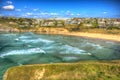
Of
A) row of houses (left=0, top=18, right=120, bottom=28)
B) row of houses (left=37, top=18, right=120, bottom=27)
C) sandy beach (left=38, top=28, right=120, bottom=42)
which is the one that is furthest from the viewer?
row of houses (left=0, top=18, right=120, bottom=28)

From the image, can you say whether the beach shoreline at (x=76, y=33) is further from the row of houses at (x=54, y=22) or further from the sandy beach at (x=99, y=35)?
the row of houses at (x=54, y=22)

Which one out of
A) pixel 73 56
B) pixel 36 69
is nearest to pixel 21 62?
pixel 73 56

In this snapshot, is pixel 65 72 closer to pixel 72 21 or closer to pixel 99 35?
pixel 99 35

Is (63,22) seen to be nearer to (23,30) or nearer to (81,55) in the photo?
(23,30)

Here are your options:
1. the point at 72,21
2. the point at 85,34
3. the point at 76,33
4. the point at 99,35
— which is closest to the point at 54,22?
the point at 72,21

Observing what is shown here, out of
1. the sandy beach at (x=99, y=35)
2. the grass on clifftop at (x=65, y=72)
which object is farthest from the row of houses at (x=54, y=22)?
the grass on clifftop at (x=65, y=72)

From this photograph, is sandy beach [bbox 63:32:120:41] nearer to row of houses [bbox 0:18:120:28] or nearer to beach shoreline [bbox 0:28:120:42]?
beach shoreline [bbox 0:28:120:42]

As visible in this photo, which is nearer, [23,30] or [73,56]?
[73,56]

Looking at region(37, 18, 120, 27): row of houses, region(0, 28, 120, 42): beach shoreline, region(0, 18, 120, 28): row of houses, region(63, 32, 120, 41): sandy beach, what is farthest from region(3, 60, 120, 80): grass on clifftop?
region(0, 18, 120, 28): row of houses
